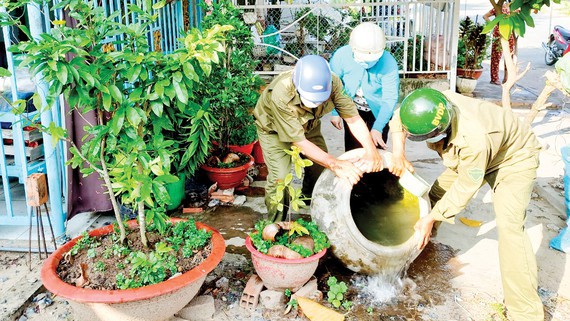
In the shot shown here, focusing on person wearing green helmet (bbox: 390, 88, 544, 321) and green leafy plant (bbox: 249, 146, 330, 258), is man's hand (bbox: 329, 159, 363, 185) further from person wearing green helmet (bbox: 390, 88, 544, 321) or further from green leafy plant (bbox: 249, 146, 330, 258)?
person wearing green helmet (bbox: 390, 88, 544, 321)

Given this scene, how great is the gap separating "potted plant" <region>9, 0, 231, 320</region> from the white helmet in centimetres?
149

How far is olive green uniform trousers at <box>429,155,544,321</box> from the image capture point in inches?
119

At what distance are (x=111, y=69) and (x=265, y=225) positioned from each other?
142 cm

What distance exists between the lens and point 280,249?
3148 mm

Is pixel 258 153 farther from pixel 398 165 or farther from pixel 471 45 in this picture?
pixel 471 45

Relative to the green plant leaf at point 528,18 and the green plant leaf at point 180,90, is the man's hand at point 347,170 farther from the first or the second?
the green plant leaf at point 528,18

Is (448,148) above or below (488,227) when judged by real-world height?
above

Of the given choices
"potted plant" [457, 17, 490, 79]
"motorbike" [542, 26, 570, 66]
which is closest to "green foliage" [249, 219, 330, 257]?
"potted plant" [457, 17, 490, 79]

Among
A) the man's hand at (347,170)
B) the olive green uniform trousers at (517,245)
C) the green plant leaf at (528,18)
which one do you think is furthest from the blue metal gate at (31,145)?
the green plant leaf at (528,18)

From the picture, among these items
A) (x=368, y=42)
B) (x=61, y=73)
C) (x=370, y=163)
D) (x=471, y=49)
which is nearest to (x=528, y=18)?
(x=368, y=42)

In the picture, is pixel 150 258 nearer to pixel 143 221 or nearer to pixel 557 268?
pixel 143 221

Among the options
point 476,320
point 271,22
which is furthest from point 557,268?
point 271,22

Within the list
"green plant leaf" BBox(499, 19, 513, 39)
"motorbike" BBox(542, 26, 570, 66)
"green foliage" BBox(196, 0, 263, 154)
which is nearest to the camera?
"green foliage" BBox(196, 0, 263, 154)

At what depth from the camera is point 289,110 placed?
350 cm
